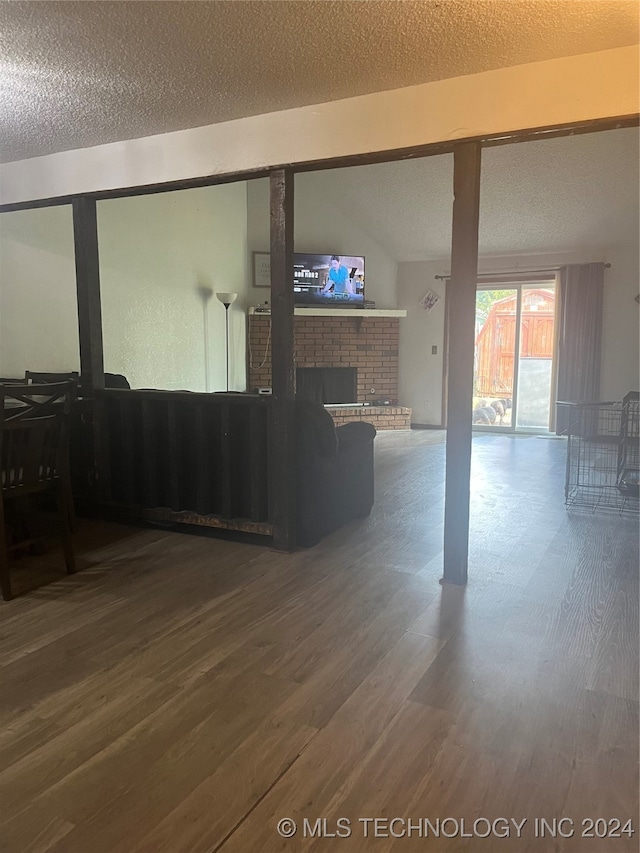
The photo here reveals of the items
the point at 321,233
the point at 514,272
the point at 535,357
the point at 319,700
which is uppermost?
the point at 321,233

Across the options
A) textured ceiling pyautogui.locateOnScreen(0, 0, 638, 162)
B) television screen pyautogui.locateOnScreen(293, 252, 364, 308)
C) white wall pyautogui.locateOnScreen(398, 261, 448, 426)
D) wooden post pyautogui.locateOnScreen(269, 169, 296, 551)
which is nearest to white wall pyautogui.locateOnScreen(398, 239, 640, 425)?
white wall pyautogui.locateOnScreen(398, 261, 448, 426)

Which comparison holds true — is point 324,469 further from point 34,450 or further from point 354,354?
point 354,354

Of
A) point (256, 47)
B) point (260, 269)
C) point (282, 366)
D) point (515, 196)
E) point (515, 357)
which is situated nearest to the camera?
point (256, 47)

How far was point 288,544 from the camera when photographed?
134 inches

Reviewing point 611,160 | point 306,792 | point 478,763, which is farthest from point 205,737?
point 611,160

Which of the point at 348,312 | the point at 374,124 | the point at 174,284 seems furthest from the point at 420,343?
the point at 374,124

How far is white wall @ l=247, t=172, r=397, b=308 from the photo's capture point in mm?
7406

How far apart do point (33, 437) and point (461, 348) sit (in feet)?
6.72

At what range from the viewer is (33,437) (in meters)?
2.85

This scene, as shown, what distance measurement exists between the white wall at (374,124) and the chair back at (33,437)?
1458 mm

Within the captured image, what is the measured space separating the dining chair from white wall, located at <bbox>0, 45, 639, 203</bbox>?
1.46 m

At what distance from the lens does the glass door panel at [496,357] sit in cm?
818

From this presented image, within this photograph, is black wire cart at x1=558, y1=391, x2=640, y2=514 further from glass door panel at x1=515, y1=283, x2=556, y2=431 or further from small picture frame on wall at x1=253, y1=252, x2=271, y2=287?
small picture frame on wall at x1=253, y1=252, x2=271, y2=287

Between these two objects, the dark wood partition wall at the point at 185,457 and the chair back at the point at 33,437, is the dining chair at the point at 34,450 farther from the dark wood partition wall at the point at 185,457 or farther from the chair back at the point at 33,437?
the dark wood partition wall at the point at 185,457
